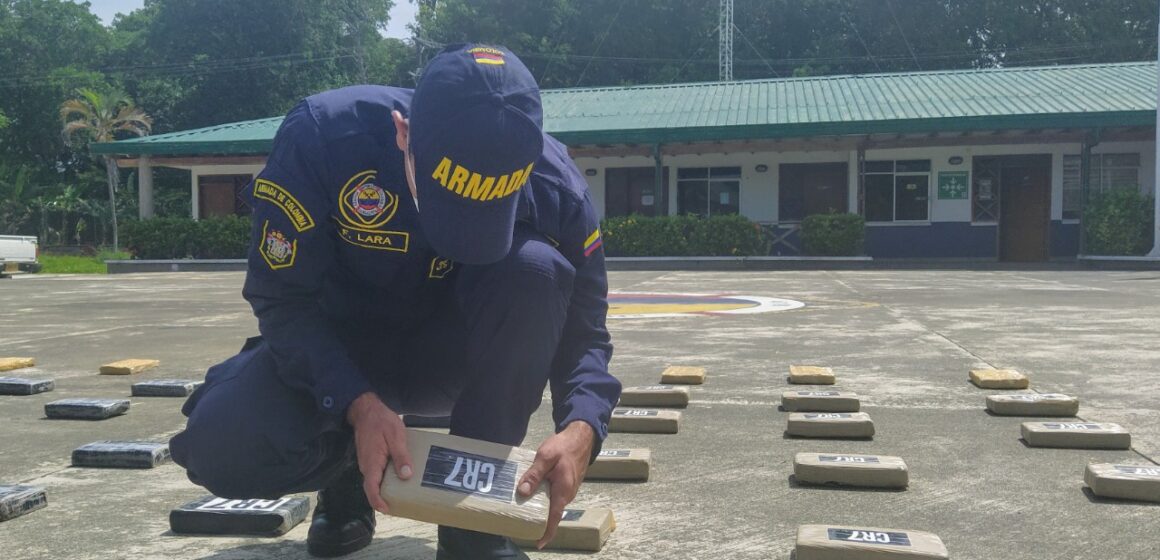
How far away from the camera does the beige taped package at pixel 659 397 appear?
4.26m

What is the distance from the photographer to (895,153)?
2314cm

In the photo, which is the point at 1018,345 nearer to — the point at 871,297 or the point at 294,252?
the point at 871,297

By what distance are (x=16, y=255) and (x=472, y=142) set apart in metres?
24.6

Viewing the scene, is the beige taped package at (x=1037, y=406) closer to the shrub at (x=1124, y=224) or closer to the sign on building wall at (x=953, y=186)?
the shrub at (x=1124, y=224)

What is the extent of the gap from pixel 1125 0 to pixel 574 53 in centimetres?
2331

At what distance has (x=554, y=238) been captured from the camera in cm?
219

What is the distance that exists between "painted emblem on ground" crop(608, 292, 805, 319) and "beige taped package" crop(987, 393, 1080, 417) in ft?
16.3

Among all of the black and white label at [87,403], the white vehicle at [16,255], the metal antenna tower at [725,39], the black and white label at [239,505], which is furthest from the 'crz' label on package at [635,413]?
the metal antenna tower at [725,39]

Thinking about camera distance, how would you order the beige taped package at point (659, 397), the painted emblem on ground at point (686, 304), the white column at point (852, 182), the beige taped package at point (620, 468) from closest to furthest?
1. the beige taped package at point (620, 468)
2. the beige taped package at point (659, 397)
3. the painted emblem on ground at point (686, 304)
4. the white column at point (852, 182)

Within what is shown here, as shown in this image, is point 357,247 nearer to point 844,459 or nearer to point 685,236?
point 844,459

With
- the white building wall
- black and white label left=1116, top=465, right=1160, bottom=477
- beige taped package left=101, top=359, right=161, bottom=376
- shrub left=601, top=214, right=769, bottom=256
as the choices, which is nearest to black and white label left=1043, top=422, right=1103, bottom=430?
black and white label left=1116, top=465, right=1160, bottom=477

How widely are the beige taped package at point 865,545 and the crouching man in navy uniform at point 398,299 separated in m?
0.54

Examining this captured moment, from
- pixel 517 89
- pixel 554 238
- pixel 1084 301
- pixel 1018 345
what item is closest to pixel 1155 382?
pixel 1018 345

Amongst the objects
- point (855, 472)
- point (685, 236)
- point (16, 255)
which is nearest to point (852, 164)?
point (685, 236)
